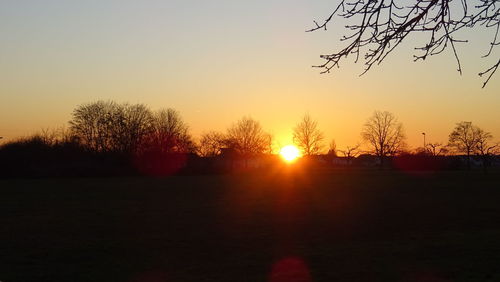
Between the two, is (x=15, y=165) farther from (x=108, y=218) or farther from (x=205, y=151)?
(x=108, y=218)

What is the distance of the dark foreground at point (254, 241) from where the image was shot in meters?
11.0

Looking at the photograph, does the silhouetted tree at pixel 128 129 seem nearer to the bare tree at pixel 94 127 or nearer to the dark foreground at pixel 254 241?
the bare tree at pixel 94 127

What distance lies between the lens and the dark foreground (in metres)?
11.0

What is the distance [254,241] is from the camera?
16.4 metres

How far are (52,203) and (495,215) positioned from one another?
75.1 ft

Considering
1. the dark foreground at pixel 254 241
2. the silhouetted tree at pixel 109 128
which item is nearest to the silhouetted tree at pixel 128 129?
the silhouetted tree at pixel 109 128

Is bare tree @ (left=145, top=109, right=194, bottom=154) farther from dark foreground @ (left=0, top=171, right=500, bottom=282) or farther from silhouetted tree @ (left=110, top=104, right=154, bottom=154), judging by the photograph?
dark foreground @ (left=0, top=171, right=500, bottom=282)

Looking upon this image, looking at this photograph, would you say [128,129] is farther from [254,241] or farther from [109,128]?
[254,241]

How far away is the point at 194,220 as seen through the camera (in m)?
22.0

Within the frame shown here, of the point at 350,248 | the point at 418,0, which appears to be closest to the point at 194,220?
the point at 350,248

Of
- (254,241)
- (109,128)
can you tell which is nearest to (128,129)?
(109,128)

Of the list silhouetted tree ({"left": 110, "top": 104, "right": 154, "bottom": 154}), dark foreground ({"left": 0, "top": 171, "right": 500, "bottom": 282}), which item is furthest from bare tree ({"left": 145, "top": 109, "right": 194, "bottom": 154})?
dark foreground ({"left": 0, "top": 171, "right": 500, "bottom": 282})

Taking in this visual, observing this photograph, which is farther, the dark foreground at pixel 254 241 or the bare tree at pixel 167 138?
the bare tree at pixel 167 138

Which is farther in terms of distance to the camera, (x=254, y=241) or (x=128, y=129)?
(x=128, y=129)
